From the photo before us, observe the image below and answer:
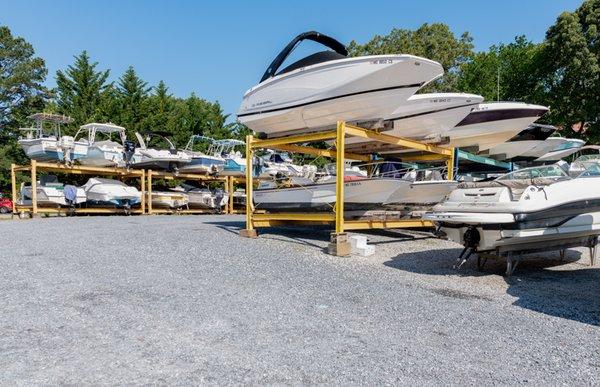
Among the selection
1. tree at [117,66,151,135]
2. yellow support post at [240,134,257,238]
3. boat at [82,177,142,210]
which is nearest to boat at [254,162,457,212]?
yellow support post at [240,134,257,238]

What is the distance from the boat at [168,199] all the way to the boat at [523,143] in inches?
454

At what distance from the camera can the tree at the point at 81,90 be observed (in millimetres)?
21859

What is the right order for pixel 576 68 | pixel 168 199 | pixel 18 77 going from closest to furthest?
pixel 168 199, pixel 576 68, pixel 18 77

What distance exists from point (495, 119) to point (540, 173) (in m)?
5.27

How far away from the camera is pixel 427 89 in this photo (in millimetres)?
27719

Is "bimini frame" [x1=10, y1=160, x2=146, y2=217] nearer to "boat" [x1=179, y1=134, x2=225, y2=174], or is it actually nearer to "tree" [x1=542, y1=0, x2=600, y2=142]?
"boat" [x1=179, y1=134, x2=225, y2=174]

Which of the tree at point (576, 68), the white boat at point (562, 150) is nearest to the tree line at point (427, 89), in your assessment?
the tree at point (576, 68)

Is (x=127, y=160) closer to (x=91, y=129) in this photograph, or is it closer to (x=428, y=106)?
(x=91, y=129)

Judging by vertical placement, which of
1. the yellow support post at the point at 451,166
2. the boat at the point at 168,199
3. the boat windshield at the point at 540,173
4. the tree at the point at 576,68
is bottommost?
the boat at the point at 168,199

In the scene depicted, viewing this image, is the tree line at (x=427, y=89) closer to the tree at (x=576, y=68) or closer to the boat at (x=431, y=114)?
the tree at (x=576, y=68)

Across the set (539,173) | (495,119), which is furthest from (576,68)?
(539,173)

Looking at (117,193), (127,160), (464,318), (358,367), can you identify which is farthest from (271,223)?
(127,160)

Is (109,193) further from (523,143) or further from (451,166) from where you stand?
(523,143)

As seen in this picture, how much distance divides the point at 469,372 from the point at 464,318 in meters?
1.13
